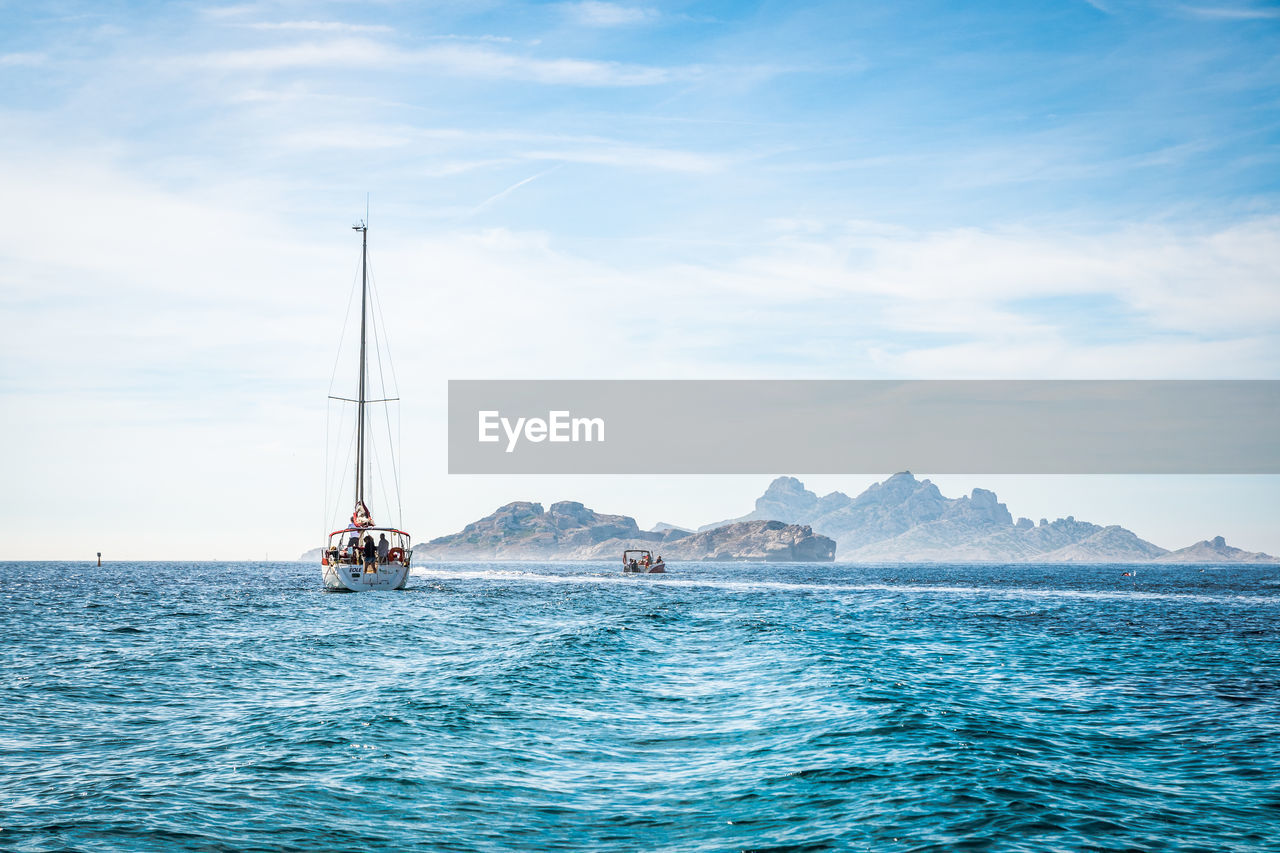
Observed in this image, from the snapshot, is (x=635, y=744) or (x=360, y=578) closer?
(x=635, y=744)

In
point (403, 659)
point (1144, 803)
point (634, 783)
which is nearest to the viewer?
point (1144, 803)

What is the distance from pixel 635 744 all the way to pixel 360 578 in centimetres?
5881

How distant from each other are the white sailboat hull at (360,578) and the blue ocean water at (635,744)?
33946mm

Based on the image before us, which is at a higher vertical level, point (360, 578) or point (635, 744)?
point (635, 744)

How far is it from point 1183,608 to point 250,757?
212 ft

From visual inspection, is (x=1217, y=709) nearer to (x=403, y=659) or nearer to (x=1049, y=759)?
(x=1049, y=759)

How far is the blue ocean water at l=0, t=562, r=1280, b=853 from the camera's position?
12.1 metres

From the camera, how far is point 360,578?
7169cm

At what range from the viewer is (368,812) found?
12.9 m

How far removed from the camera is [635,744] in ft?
58.2

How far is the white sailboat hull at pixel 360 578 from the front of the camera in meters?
70.9

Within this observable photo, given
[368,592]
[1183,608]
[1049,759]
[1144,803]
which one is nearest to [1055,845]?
[1144,803]

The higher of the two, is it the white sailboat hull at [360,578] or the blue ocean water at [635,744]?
the blue ocean water at [635,744]

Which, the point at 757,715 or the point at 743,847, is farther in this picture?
the point at 757,715
